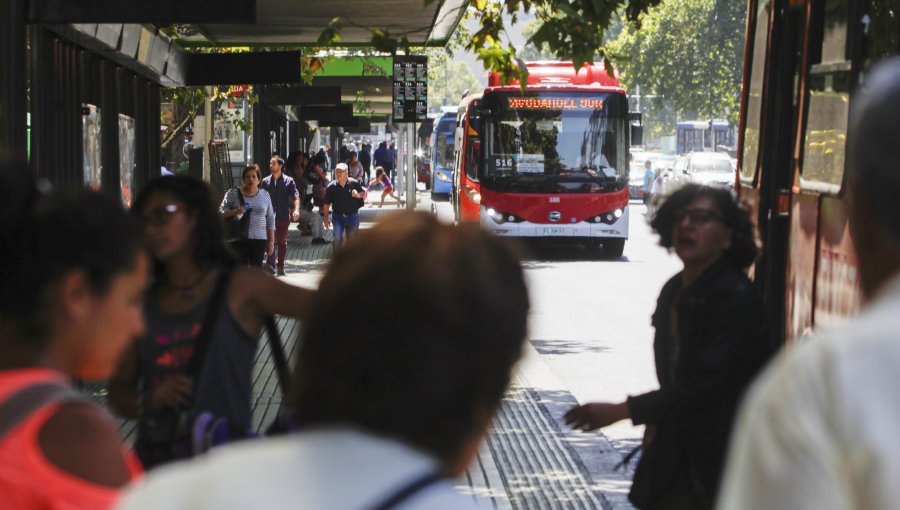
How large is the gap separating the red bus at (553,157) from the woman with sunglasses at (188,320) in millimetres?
18590

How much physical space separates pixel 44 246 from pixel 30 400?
10.6 inches

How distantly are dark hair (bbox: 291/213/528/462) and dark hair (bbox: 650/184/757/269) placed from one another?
3.00 m

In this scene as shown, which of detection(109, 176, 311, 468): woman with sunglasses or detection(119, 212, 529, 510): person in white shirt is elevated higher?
detection(119, 212, 529, 510): person in white shirt

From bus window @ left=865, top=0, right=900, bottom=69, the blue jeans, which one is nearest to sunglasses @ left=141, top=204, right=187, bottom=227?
bus window @ left=865, top=0, right=900, bottom=69

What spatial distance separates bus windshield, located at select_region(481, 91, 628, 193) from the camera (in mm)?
22953

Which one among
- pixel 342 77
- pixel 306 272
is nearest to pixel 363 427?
pixel 306 272

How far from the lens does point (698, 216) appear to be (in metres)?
4.54

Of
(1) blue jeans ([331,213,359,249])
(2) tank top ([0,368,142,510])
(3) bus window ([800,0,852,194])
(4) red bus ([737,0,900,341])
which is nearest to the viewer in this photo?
(2) tank top ([0,368,142,510])

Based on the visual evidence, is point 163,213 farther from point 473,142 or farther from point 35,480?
point 473,142

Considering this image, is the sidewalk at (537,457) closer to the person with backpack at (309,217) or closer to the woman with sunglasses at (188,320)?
the woman with sunglasses at (188,320)

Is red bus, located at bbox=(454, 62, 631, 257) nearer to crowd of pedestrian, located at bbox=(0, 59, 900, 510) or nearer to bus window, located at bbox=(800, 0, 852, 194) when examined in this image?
bus window, located at bbox=(800, 0, 852, 194)

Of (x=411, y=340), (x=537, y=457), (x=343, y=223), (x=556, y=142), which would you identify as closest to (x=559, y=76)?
(x=556, y=142)

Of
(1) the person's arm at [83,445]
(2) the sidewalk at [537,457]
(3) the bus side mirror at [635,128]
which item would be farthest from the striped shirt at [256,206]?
(1) the person's arm at [83,445]

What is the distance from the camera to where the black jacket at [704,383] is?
13.9 ft
